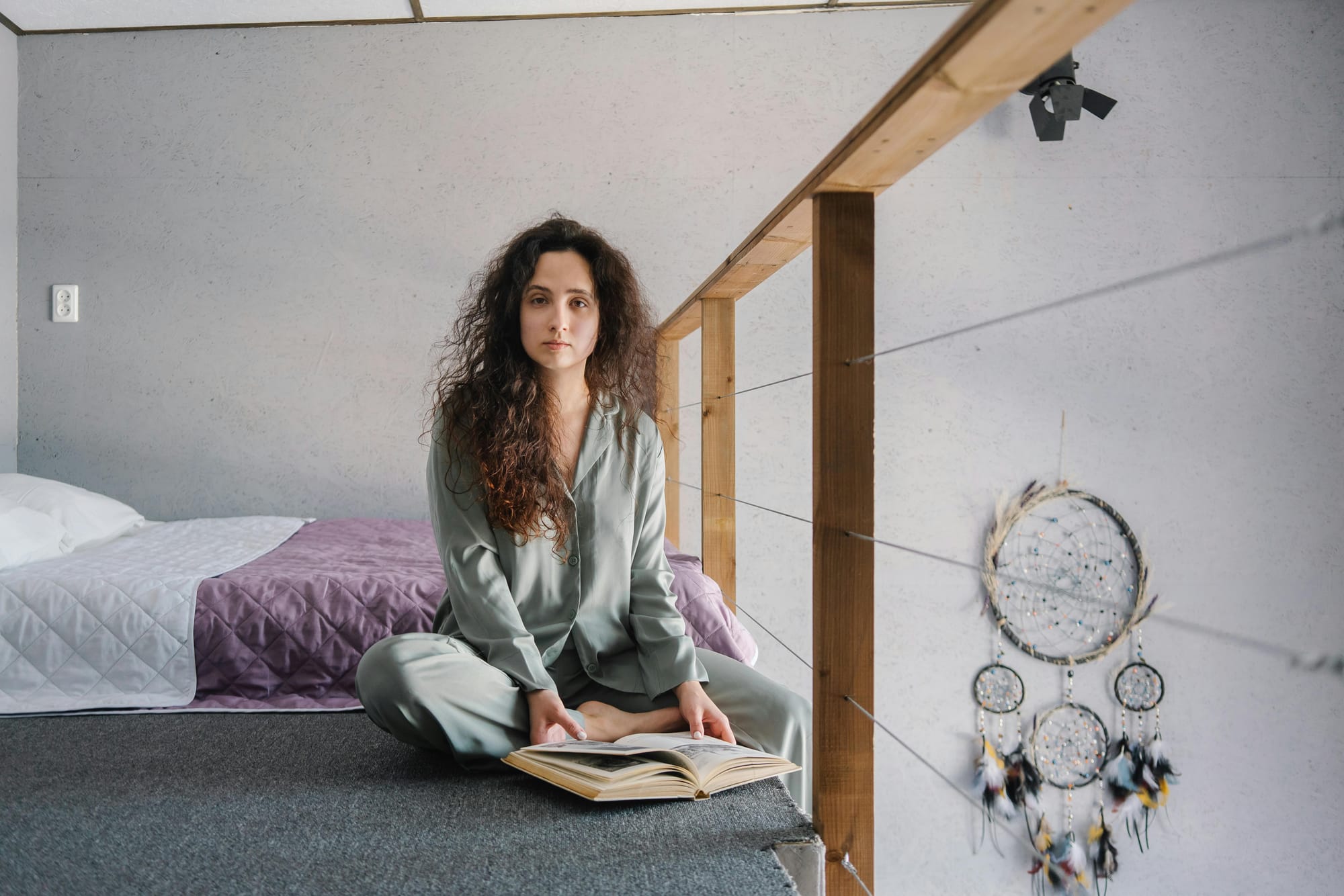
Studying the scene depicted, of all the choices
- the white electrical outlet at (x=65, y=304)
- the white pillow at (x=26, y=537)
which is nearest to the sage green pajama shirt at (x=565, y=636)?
the white pillow at (x=26, y=537)

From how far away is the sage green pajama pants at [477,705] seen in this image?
39.8 inches

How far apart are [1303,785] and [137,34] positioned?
445cm

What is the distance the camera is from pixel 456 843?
2.78 ft

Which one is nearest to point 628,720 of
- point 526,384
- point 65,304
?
point 526,384

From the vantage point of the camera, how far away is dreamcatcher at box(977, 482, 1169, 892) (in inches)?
113

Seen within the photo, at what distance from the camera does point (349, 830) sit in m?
0.89

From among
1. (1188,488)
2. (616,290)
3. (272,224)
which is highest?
(272,224)

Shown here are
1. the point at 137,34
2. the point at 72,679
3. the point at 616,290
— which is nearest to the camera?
the point at 616,290

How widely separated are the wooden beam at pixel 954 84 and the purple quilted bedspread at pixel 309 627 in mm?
753

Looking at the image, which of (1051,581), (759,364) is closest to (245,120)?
(759,364)

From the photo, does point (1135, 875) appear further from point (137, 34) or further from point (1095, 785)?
point (137, 34)

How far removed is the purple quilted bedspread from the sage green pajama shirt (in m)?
0.31

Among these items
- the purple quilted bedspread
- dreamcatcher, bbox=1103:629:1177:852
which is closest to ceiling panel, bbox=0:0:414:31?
the purple quilted bedspread

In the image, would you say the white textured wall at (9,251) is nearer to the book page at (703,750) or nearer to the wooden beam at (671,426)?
the wooden beam at (671,426)
